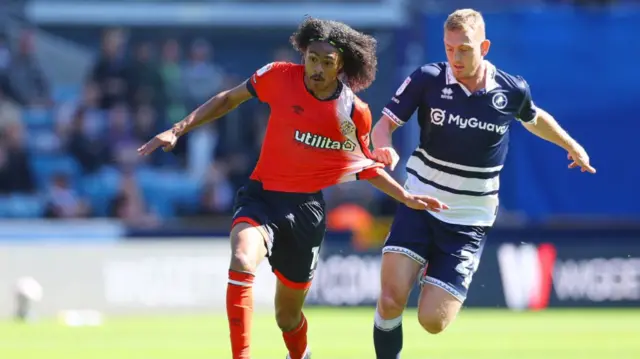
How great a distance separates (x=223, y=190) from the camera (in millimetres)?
19031

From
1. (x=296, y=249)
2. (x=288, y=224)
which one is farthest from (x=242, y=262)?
(x=296, y=249)

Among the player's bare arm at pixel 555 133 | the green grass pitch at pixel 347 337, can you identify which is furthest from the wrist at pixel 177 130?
the green grass pitch at pixel 347 337

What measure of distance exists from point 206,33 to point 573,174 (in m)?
7.87

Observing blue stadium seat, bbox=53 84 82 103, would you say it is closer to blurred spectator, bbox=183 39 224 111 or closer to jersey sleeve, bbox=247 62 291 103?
blurred spectator, bbox=183 39 224 111

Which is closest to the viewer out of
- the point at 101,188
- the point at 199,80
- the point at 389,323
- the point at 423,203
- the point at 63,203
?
the point at 423,203

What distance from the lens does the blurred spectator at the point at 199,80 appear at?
2086 centimetres

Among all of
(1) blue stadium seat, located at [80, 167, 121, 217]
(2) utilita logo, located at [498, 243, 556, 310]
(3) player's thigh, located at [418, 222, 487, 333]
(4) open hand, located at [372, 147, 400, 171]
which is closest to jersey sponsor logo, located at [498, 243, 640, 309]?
(2) utilita logo, located at [498, 243, 556, 310]

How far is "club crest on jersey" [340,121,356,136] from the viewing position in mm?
8391

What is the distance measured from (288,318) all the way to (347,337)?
4004mm

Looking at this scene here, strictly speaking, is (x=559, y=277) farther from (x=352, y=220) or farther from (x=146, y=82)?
(x=146, y=82)

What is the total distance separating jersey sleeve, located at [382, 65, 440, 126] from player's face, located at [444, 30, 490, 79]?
7.8 inches

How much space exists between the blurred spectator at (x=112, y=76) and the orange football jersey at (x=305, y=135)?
11.9 meters

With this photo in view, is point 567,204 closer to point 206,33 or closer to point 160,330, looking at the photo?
point 160,330

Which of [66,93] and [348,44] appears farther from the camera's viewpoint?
[66,93]
